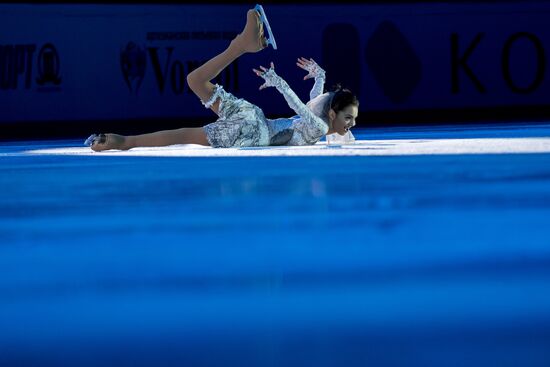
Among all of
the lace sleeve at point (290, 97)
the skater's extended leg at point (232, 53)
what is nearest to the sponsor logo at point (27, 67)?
the skater's extended leg at point (232, 53)

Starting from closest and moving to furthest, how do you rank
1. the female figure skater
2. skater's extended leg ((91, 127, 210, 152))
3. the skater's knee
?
the female figure skater, the skater's knee, skater's extended leg ((91, 127, 210, 152))

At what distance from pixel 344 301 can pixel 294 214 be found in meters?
1.08

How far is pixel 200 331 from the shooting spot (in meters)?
1.32

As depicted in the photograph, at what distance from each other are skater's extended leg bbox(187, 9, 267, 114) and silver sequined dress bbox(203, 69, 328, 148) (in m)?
0.07

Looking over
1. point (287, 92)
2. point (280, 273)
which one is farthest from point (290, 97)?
point (280, 273)

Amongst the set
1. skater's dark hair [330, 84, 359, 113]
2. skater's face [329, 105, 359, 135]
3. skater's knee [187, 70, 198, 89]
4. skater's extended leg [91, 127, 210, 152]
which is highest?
skater's knee [187, 70, 198, 89]

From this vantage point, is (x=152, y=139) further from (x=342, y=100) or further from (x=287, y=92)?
(x=342, y=100)

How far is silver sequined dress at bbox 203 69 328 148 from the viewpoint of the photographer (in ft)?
17.8

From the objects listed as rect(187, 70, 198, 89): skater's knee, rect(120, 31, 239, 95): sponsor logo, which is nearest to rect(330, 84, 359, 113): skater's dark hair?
rect(187, 70, 198, 89): skater's knee

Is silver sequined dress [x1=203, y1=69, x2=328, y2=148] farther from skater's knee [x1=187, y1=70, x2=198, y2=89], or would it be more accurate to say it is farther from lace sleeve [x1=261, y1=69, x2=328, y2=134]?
skater's knee [x1=187, y1=70, x2=198, y2=89]

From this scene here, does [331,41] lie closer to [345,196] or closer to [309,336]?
[345,196]

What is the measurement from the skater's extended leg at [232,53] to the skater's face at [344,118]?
47cm

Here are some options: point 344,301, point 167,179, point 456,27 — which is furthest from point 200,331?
point 456,27

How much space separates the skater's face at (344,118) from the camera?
17.1 feet
